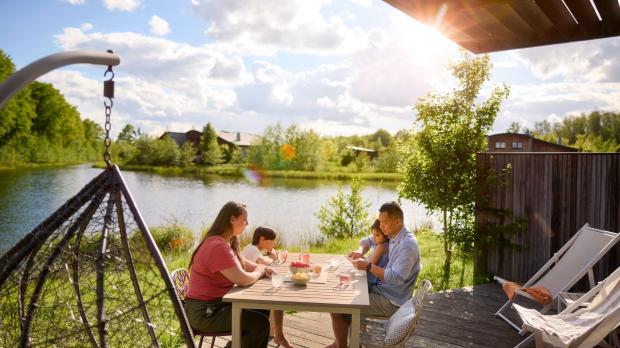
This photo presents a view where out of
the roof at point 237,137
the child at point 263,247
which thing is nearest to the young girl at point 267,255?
the child at point 263,247

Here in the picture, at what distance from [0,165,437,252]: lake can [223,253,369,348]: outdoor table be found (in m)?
8.21

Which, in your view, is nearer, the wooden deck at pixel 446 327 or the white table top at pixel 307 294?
the white table top at pixel 307 294

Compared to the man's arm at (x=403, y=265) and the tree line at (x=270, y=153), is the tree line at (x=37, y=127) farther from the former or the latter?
the man's arm at (x=403, y=265)

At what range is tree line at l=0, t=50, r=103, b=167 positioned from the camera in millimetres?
34531

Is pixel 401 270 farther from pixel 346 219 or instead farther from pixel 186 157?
pixel 186 157

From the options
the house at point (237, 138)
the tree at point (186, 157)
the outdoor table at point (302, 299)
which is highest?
the house at point (237, 138)

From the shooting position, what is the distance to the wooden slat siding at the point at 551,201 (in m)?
5.74

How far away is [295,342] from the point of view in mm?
Result: 4145

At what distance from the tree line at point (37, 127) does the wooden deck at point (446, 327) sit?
3370 centimetres

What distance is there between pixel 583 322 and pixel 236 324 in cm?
260

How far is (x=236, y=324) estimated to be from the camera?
314 cm

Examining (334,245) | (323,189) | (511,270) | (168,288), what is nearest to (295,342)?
(168,288)

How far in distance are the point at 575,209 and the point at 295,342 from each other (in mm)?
4150

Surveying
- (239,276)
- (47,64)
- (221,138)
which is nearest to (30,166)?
(221,138)
